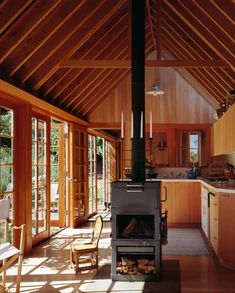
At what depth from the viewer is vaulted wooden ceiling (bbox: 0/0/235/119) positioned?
4660mm

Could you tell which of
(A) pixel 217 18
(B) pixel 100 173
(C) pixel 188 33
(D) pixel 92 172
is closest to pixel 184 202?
(D) pixel 92 172

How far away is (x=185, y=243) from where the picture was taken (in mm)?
6891

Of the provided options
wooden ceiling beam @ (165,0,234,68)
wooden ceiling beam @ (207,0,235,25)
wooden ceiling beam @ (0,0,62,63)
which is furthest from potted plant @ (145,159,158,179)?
wooden ceiling beam @ (0,0,62,63)

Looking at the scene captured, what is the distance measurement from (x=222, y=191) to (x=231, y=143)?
1.22 m

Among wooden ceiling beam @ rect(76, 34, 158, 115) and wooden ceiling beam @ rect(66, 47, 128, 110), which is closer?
wooden ceiling beam @ rect(66, 47, 128, 110)

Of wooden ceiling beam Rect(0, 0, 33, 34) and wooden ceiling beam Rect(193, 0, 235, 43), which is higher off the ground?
wooden ceiling beam Rect(193, 0, 235, 43)

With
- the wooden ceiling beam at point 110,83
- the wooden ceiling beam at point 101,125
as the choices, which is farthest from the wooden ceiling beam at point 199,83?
the wooden ceiling beam at point 101,125

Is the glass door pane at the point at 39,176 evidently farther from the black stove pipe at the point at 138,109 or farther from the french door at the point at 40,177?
the black stove pipe at the point at 138,109

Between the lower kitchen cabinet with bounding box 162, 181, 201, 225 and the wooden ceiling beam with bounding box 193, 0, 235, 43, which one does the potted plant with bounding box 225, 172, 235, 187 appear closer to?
the lower kitchen cabinet with bounding box 162, 181, 201, 225

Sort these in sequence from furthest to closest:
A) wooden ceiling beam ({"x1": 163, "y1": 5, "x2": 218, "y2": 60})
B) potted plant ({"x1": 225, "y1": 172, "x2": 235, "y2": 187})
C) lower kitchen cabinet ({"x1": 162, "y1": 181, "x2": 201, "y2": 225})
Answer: lower kitchen cabinet ({"x1": 162, "y1": 181, "x2": 201, "y2": 225})
wooden ceiling beam ({"x1": 163, "y1": 5, "x2": 218, "y2": 60})
potted plant ({"x1": 225, "y1": 172, "x2": 235, "y2": 187})

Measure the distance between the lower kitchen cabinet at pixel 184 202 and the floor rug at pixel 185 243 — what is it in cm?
28

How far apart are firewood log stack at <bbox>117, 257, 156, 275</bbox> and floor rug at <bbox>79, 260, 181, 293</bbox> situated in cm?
13

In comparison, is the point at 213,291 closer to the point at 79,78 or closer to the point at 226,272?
the point at 226,272

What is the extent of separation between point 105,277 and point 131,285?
0.39 metres
